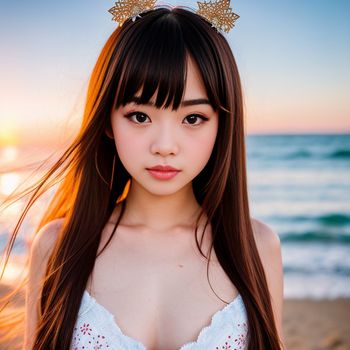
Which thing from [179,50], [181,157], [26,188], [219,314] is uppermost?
[179,50]

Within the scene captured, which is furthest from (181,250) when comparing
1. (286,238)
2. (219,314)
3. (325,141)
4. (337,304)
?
(325,141)

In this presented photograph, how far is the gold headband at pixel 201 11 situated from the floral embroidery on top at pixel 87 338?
1.17 metres

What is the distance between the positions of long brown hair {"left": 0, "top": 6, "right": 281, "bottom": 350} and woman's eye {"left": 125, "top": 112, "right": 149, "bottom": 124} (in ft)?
0.19

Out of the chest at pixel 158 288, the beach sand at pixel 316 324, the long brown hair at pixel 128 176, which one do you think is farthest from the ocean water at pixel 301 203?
the chest at pixel 158 288

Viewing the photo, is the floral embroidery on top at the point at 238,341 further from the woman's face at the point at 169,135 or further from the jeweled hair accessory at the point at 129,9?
the jeweled hair accessory at the point at 129,9

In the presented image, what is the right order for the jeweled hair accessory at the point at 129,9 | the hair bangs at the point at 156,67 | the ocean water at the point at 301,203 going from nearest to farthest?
the hair bangs at the point at 156,67 < the jeweled hair accessory at the point at 129,9 < the ocean water at the point at 301,203

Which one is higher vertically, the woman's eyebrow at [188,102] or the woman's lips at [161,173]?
the woman's eyebrow at [188,102]

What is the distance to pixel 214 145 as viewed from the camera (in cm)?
228

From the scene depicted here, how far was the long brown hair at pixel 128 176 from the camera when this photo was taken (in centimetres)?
199

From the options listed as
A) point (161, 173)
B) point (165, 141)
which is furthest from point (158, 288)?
point (165, 141)

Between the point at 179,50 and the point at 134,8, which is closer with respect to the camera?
the point at 179,50

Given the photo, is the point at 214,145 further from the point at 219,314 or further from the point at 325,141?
the point at 325,141

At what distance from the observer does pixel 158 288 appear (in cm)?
221

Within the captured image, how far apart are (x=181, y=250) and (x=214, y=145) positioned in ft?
1.47
